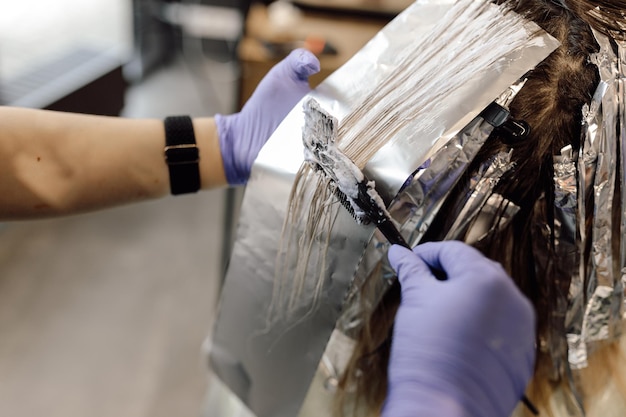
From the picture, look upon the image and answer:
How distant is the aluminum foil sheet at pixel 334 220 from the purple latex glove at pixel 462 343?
0.35 feet

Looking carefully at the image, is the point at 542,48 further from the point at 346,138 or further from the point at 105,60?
the point at 105,60

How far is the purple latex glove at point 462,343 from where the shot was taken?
1.61ft

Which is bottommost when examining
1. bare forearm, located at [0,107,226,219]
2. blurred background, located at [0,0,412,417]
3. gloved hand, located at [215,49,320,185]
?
blurred background, located at [0,0,412,417]

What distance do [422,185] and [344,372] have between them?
1.10 ft

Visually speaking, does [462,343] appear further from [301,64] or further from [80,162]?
[80,162]

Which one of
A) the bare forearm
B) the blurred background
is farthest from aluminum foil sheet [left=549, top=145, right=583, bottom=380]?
the blurred background

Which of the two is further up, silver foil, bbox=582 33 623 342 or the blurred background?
silver foil, bbox=582 33 623 342

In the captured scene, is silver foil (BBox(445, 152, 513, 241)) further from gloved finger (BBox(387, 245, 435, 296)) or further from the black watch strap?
the black watch strap

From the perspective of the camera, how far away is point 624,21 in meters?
0.60

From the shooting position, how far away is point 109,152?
0.82m

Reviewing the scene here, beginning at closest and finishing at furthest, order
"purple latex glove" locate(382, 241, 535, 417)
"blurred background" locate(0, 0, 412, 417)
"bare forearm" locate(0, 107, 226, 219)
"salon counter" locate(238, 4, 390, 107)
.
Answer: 1. "purple latex glove" locate(382, 241, 535, 417)
2. "bare forearm" locate(0, 107, 226, 219)
3. "blurred background" locate(0, 0, 412, 417)
4. "salon counter" locate(238, 4, 390, 107)

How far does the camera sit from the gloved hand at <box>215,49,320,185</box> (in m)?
0.81

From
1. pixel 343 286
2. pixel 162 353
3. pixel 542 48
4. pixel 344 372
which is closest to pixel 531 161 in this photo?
pixel 542 48

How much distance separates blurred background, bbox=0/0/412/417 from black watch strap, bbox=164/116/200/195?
0.47m
